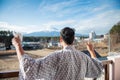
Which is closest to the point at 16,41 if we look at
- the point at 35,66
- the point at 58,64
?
the point at 35,66

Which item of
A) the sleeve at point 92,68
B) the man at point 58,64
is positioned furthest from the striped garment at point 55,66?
the sleeve at point 92,68

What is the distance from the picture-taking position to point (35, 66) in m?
1.32

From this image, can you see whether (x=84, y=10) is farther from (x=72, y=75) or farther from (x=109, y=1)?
(x=72, y=75)

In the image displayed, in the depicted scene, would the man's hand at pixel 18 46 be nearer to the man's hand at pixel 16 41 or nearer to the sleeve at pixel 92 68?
the man's hand at pixel 16 41

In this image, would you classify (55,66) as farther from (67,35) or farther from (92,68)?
(92,68)

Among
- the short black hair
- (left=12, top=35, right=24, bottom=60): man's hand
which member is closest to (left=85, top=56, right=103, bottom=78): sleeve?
the short black hair


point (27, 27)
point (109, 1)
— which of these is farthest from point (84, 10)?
point (27, 27)

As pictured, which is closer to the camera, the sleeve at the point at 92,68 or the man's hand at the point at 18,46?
the man's hand at the point at 18,46

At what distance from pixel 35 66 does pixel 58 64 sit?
0.47 feet

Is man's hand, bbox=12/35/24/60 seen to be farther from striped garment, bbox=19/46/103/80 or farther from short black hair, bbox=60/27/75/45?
short black hair, bbox=60/27/75/45

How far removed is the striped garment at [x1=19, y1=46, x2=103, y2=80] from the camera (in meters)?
1.32

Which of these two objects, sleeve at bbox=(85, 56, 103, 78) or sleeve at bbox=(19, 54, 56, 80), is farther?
sleeve at bbox=(85, 56, 103, 78)

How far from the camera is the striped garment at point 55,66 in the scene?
1.32 meters

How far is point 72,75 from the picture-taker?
1378 mm
